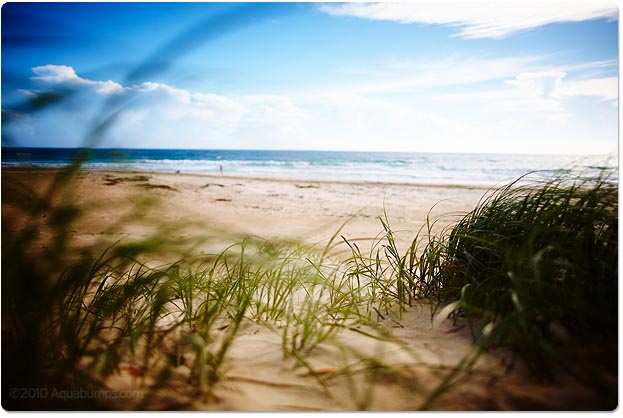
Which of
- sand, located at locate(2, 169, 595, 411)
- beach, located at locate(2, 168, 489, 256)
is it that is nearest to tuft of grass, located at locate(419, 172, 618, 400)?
sand, located at locate(2, 169, 595, 411)

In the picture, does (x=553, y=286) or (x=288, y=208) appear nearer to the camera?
(x=553, y=286)

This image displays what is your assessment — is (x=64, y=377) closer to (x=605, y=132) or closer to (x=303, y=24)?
(x=303, y=24)

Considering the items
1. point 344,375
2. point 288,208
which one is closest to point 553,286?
point 344,375

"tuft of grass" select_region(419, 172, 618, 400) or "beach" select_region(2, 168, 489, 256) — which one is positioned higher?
"tuft of grass" select_region(419, 172, 618, 400)

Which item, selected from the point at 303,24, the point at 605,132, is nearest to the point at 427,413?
the point at 605,132

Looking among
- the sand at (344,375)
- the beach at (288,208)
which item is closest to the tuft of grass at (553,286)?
the sand at (344,375)

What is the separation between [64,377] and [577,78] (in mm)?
3106

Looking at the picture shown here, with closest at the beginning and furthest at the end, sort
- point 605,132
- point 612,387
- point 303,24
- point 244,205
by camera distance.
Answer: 1. point 612,387
2. point 605,132
3. point 303,24
4. point 244,205

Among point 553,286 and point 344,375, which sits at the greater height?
point 553,286

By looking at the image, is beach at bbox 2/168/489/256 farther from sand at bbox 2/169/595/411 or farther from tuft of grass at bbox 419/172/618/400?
sand at bbox 2/169/595/411

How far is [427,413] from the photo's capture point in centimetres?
107

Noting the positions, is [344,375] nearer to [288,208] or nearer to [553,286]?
[553,286]

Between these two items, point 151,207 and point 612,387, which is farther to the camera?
point 151,207

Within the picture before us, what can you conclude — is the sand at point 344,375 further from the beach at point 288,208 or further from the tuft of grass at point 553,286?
the beach at point 288,208
